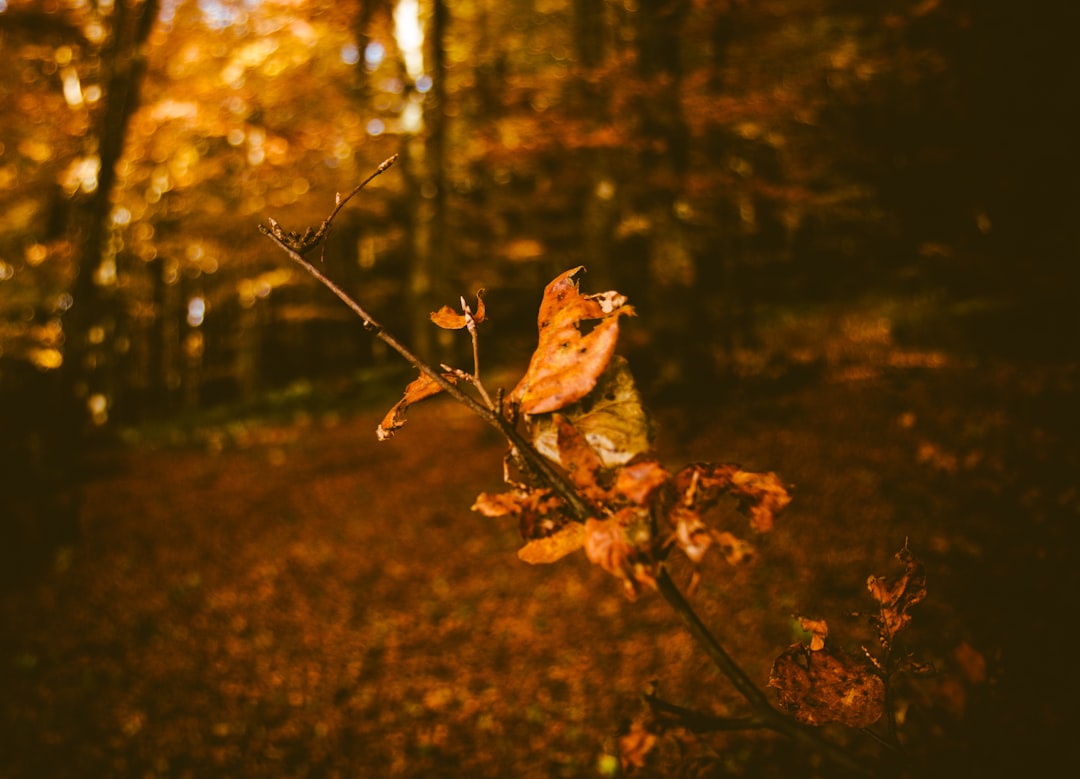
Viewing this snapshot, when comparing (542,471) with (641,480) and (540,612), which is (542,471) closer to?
(641,480)

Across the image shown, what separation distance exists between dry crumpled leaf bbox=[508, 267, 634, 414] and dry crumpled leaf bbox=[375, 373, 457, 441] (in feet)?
0.39

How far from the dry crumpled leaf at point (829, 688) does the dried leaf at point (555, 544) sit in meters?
0.46

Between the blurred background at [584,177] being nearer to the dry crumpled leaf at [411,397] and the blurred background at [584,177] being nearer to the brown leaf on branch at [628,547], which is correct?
the dry crumpled leaf at [411,397]

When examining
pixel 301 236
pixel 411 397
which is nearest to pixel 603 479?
pixel 411 397

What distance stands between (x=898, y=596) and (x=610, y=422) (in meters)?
0.63

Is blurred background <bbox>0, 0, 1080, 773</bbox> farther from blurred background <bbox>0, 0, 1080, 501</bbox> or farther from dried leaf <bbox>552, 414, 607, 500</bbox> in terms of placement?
dried leaf <bbox>552, 414, 607, 500</bbox>

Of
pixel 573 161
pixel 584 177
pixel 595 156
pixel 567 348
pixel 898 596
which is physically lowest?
pixel 584 177

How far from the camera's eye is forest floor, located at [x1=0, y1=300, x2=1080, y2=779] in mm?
2432

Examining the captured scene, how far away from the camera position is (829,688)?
1.03 m

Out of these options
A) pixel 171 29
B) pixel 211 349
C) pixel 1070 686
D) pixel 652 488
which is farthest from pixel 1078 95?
pixel 211 349

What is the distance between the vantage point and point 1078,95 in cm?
277

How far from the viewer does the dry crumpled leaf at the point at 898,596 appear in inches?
40.1

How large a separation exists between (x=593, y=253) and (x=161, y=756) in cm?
626

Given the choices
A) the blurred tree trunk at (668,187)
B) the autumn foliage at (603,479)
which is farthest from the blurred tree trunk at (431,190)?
the autumn foliage at (603,479)
